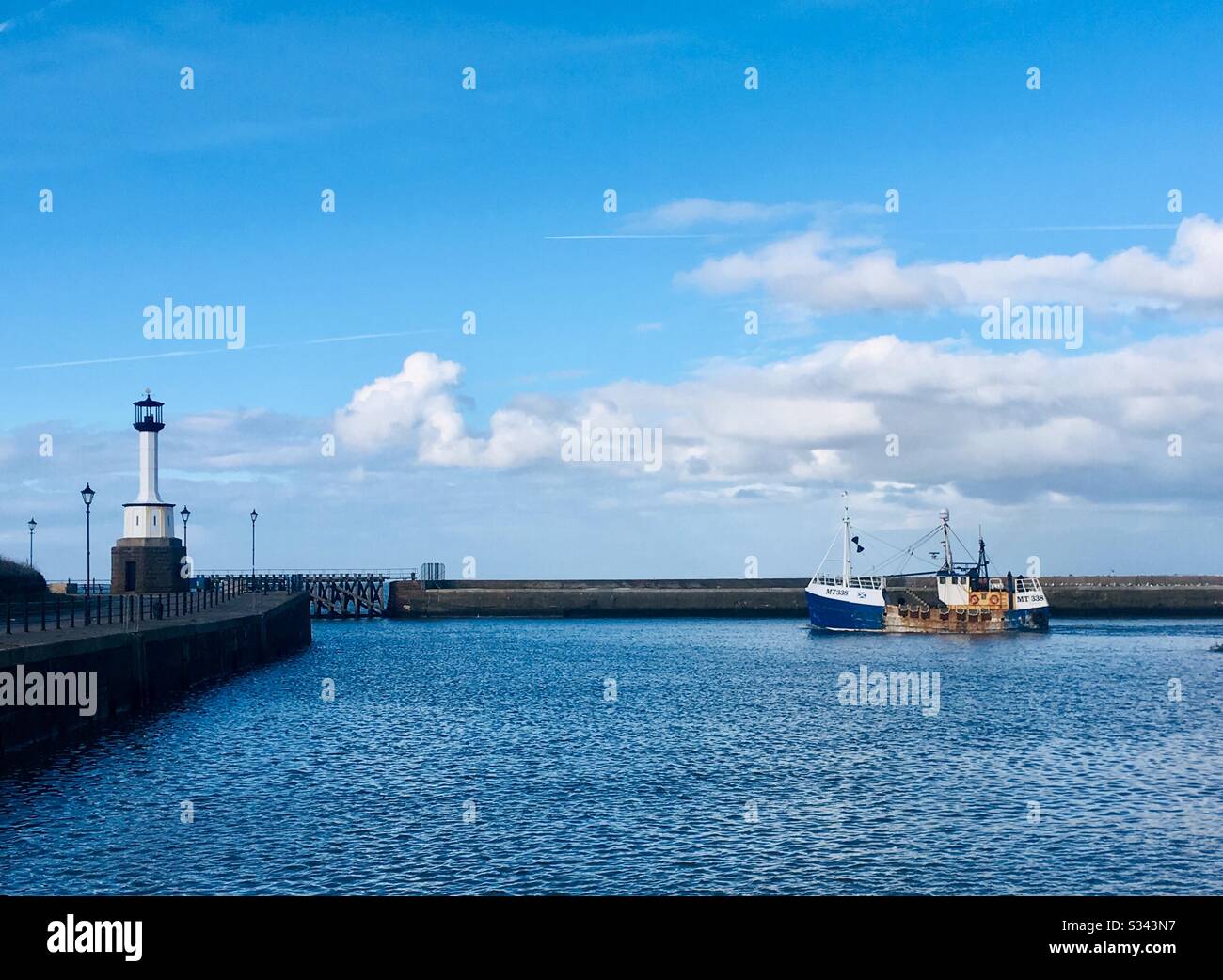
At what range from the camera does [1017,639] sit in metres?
86.0

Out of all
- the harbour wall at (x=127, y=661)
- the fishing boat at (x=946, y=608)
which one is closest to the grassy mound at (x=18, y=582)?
the harbour wall at (x=127, y=661)

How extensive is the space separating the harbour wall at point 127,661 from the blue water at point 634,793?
98 centimetres

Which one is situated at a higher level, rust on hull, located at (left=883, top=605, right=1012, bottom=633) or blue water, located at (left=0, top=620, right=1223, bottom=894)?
blue water, located at (left=0, top=620, right=1223, bottom=894)

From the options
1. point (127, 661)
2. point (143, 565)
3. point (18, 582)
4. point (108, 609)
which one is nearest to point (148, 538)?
point (143, 565)

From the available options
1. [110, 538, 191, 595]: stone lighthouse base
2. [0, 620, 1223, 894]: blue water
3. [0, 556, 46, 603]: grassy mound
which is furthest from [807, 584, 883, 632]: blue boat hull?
[0, 556, 46, 603]: grassy mound

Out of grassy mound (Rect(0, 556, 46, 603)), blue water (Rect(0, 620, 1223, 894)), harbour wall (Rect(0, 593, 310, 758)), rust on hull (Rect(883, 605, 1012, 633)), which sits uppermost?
grassy mound (Rect(0, 556, 46, 603))

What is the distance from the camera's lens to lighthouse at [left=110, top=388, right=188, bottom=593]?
78.9 meters

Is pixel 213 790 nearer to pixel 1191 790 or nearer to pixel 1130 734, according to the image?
pixel 1191 790

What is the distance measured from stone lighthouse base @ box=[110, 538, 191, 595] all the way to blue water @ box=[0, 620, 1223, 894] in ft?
90.9

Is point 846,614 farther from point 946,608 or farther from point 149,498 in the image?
point 149,498

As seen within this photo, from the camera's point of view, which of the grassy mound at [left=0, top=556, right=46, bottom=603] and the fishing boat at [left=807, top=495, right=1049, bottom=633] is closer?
the grassy mound at [left=0, top=556, right=46, bottom=603]

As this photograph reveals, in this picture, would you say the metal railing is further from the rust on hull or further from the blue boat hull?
the rust on hull

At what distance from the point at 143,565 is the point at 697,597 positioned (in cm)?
6397
